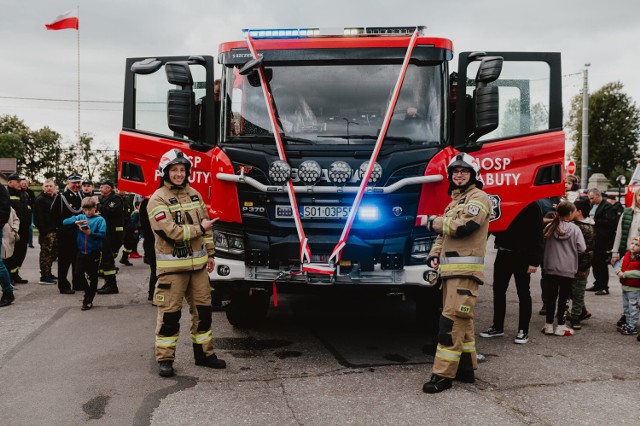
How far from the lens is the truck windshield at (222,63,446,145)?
5.46 metres

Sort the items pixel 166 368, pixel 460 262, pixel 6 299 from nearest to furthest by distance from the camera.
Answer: pixel 460 262
pixel 166 368
pixel 6 299

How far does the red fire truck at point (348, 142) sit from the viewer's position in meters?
5.22

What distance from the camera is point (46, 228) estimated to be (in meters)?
10.1

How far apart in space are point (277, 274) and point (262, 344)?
1.20 meters

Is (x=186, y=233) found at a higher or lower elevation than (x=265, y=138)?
lower

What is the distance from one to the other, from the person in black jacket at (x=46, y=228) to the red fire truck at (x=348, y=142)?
16.5 ft

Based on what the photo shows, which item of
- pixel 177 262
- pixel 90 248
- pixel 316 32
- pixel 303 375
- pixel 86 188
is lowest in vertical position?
pixel 303 375

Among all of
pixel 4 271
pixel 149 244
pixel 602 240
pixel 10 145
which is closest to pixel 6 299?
pixel 4 271

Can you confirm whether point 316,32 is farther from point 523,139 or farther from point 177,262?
point 177,262

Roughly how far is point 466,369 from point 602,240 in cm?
619

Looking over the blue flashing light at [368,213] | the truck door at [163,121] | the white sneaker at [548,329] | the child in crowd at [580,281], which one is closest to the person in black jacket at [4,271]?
the truck door at [163,121]

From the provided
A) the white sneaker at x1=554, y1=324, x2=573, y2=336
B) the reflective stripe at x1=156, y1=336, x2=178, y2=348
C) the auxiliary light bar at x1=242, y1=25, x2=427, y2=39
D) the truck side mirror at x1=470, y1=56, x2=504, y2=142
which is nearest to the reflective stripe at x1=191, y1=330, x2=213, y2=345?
the reflective stripe at x1=156, y1=336, x2=178, y2=348

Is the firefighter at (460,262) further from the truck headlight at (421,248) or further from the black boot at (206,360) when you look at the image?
the black boot at (206,360)

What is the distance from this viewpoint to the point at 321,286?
5176 mm
